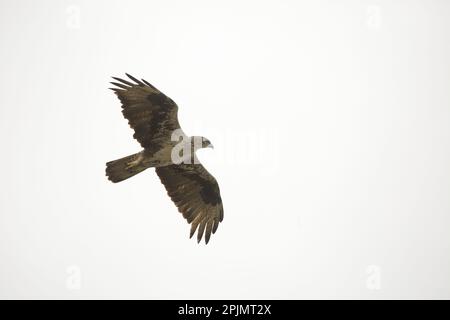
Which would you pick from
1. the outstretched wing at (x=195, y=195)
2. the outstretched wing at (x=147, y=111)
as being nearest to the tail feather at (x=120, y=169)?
the outstretched wing at (x=147, y=111)

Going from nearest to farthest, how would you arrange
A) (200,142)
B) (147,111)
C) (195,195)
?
(147,111) < (200,142) < (195,195)

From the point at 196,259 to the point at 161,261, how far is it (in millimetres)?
9556

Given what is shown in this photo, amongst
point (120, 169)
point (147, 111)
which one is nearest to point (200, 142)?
point (147, 111)

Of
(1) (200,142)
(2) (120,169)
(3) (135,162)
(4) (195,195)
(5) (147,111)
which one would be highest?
(5) (147,111)

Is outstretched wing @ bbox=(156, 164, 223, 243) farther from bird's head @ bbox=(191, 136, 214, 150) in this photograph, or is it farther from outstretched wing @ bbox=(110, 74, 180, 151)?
outstretched wing @ bbox=(110, 74, 180, 151)

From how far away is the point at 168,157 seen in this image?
1158cm

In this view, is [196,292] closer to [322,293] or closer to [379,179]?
[322,293]

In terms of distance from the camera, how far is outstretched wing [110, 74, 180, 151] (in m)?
10.8

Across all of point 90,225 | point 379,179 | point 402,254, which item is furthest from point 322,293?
point 379,179

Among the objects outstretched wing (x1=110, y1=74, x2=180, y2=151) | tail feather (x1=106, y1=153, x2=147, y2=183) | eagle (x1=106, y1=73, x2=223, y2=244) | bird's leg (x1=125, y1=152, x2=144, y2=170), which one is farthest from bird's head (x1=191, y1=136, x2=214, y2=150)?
tail feather (x1=106, y1=153, x2=147, y2=183)

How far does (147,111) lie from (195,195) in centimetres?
250

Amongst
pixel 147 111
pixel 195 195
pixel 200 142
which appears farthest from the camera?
pixel 195 195

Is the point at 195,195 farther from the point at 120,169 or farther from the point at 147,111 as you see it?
the point at 147,111

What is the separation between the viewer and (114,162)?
36.4ft
